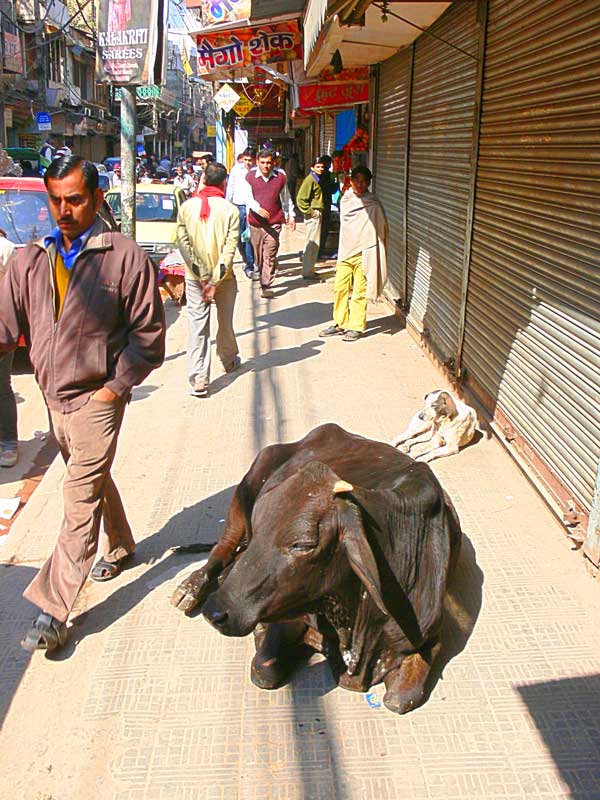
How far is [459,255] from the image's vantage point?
7.00 m

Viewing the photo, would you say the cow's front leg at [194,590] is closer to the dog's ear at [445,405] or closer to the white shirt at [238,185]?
the dog's ear at [445,405]

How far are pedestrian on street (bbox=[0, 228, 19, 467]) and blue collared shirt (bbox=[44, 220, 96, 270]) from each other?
103 inches

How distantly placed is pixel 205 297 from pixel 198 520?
110 inches

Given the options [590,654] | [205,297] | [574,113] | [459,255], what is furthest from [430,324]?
[590,654]

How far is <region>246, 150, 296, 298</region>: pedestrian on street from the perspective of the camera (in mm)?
11516

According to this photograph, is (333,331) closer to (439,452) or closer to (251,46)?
(439,452)

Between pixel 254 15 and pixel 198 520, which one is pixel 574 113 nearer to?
pixel 198 520

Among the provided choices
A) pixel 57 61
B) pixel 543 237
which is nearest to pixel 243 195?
pixel 543 237

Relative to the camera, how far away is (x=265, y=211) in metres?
11.5

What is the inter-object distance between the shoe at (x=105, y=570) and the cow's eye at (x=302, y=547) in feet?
5.76

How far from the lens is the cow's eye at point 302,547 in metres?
2.59

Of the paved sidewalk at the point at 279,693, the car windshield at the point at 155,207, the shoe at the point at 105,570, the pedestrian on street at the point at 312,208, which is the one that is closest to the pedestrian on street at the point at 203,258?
the paved sidewalk at the point at 279,693

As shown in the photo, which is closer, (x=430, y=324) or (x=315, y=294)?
(x=430, y=324)

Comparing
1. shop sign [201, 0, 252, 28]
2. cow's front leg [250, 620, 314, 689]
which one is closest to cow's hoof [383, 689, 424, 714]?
cow's front leg [250, 620, 314, 689]
